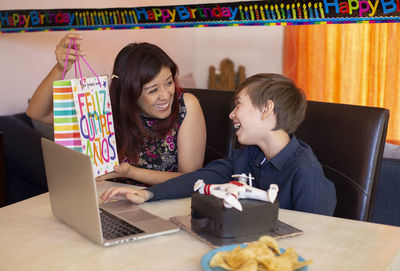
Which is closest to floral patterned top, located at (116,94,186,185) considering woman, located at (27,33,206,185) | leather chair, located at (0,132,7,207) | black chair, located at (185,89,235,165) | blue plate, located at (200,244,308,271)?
woman, located at (27,33,206,185)

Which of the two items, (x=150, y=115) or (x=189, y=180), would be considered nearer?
(x=189, y=180)

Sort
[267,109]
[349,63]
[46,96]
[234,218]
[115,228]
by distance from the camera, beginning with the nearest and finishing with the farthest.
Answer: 1. [234,218]
2. [115,228]
3. [267,109]
4. [46,96]
5. [349,63]

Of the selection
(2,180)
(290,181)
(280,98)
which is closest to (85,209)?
(290,181)

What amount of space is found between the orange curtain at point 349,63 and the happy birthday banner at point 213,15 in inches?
85.3

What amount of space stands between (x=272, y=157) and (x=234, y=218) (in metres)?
0.55

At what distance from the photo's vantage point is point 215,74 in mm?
4848

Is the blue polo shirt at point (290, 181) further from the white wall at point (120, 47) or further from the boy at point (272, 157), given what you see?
the white wall at point (120, 47)

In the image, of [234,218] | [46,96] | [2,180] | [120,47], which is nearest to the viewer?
[234,218]

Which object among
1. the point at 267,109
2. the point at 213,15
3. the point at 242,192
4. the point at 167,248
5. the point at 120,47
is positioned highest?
the point at 213,15

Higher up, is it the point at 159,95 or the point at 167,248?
the point at 159,95

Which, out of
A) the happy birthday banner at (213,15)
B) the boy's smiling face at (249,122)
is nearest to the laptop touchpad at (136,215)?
the boy's smiling face at (249,122)

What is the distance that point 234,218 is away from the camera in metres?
1.12

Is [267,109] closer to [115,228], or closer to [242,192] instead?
[242,192]

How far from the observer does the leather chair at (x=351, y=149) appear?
1633mm
